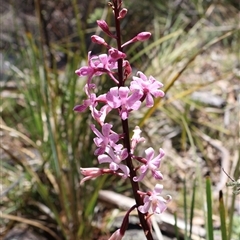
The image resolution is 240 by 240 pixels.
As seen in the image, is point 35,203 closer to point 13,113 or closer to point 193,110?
point 13,113

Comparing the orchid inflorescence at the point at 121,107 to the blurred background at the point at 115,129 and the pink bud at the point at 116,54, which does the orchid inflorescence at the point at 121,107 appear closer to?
the pink bud at the point at 116,54

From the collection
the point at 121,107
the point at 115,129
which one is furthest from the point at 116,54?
the point at 115,129

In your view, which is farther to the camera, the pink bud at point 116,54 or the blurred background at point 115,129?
the blurred background at point 115,129

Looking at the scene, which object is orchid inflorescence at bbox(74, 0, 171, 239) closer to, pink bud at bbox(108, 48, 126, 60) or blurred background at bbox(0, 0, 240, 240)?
pink bud at bbox(108, 48, 126, 60)

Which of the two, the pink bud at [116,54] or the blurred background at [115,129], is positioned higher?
the pink bud at [116,54]

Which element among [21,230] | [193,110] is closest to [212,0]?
[193,110]

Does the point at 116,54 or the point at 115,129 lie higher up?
the point at 116,54

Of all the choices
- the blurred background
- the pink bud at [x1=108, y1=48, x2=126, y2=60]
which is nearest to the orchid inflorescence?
the pink bud at [x1=108, y1=48, x2=126, y2=60]

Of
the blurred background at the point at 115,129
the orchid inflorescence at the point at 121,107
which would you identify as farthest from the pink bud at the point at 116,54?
the blurred background at the point at 115,129

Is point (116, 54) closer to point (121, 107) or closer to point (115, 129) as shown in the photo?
point (121, 107)
